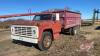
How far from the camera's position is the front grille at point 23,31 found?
28.2 ft

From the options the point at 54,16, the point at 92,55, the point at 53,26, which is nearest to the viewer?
the point at 92,55

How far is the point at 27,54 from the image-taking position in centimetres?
806

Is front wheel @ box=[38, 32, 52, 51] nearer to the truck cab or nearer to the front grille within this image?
the truck cab

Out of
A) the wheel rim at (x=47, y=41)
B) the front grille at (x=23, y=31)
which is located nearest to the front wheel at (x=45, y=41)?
the wheel rim at (x=47, y=41)

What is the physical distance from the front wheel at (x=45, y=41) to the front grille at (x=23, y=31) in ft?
2.30

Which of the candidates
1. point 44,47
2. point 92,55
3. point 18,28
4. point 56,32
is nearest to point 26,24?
point 18,28

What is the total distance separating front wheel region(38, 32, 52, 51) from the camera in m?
8.64

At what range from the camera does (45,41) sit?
895 centimetres

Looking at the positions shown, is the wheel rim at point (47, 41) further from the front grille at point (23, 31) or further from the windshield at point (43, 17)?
the windshield at point (43, 17)

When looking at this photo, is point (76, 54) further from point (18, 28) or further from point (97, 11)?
point (97, 11)

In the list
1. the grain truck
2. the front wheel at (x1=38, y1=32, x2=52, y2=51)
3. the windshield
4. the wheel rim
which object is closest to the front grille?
the grain truck

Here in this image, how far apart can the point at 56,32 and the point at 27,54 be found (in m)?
2.82

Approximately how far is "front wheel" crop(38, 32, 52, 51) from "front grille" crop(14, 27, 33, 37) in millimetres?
701

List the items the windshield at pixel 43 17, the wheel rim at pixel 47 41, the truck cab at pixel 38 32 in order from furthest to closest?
the windshield at pixel 43 17, the wheel rim at pixel 47 41, the truck cab at pixel 38 32
